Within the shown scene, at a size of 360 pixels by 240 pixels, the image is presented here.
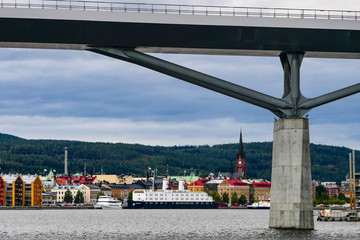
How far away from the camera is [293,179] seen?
54406mm

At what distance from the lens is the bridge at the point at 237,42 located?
50.0 meters

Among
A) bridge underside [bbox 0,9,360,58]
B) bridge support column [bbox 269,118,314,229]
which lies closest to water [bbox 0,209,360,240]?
bridge support column [bbox 269,118,314,229]

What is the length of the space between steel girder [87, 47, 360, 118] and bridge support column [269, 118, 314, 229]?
1.45m

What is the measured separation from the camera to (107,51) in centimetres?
5403

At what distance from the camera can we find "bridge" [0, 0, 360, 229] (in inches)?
1970

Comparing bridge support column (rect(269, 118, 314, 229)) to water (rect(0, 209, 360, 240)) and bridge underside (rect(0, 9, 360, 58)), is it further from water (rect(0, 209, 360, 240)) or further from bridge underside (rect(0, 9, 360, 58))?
bridge underside (rect(0, 9, 360, 58))

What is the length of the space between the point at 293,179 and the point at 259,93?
6457 millimetres

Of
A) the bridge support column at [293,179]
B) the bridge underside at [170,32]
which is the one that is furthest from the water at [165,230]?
the bridge underside at [170,32]

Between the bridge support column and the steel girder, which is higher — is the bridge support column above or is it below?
below

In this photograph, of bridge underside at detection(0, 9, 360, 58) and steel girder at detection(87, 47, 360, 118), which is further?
steel girder at detection(87, 47, 360, 118)

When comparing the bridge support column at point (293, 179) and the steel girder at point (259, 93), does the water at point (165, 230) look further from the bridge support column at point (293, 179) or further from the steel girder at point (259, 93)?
the steel girder at point (259, 93)

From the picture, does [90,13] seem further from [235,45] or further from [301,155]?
[301,155]

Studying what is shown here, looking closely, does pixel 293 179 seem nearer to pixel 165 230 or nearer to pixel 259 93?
pixel 259 93

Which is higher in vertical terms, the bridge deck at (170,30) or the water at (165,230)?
the bridge deck at (170,30)
